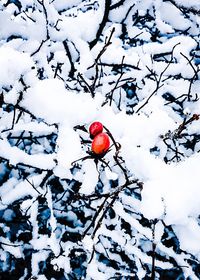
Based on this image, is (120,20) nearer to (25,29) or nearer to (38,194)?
(25,29)

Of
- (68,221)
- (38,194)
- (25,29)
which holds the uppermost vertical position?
(25,29)

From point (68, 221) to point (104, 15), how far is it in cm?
206

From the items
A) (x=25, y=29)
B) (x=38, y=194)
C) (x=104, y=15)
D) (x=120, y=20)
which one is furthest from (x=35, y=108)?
(x=38, y=194)

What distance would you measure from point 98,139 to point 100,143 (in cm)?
2

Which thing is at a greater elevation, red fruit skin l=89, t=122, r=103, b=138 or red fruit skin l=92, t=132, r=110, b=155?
red fruit skin l=89, t=122, r=103, b=138

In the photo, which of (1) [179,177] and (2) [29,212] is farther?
(2) [29,212]

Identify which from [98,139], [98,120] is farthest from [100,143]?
[98,120]

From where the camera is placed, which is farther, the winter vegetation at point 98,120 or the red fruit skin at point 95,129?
the red fruit skin at point 95,129

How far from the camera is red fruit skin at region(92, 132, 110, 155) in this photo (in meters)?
1.17

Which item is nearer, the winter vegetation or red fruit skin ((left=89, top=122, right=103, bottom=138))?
the winter vegetation

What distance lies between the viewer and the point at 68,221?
10.1 feet

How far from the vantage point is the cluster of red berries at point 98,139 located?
1.17 m

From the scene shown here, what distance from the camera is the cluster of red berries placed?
3.84 feet

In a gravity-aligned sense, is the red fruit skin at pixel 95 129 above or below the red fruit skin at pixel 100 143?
above
